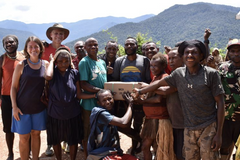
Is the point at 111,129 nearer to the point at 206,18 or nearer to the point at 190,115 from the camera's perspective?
the point at 190,115

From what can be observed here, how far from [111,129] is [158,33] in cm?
11541

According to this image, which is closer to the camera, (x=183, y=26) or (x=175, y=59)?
(x=175, y=59)

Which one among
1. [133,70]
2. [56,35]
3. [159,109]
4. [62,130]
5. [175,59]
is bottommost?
[62,130]

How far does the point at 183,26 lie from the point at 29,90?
126 meters

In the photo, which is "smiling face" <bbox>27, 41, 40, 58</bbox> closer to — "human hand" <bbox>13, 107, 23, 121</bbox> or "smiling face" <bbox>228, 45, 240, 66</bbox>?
"human hand" <bbox>13, 107, 23, 121</bbox>

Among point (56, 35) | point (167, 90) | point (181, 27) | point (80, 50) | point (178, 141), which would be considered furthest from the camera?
point (181, 27)

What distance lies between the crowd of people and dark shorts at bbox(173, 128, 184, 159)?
0.01 metres

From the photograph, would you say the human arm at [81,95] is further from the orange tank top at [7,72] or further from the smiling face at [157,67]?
the orange tank top at [7,72]

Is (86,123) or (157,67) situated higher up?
(157,67)

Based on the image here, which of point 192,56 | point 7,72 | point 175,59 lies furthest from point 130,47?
point 7,72

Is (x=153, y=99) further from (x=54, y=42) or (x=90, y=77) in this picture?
(x=54, y=42)

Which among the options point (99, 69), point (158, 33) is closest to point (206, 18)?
point (158, 33)

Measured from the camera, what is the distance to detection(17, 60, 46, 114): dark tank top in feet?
11.5

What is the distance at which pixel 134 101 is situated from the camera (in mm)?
3570
